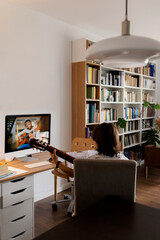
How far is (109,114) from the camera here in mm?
4457

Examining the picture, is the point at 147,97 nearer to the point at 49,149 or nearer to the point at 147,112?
the point at 147,112

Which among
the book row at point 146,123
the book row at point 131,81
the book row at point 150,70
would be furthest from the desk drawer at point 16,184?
the book row at point 150,70

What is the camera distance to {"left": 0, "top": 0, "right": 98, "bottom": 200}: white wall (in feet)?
9.40

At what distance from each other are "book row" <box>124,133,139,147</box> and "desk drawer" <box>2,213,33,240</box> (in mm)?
3026

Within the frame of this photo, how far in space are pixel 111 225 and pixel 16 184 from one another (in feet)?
4.14

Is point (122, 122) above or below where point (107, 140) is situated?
above

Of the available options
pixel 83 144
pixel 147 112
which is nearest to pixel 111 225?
pixel 83 144

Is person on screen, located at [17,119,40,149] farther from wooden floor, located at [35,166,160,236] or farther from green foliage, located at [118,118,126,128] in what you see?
green foliage, located at [118,118,126,128]

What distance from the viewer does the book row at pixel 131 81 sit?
4.87 metres

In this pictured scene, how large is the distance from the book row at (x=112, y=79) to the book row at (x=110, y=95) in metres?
0.15

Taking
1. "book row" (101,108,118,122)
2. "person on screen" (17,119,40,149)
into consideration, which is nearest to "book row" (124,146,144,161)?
"book row" (101,108,118,122)

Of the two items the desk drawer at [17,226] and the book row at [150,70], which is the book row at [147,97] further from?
the desk drawer at [17,226]

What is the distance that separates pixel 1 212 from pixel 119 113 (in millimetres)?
3215

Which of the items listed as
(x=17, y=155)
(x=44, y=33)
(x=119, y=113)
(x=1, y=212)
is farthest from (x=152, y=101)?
(x=1, y=212)
